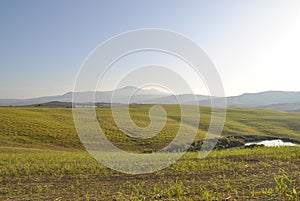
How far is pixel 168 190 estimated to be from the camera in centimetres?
1361

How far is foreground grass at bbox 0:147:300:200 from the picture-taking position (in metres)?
12.8

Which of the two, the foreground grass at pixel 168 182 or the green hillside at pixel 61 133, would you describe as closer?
the foreground grass at pixel 168 182

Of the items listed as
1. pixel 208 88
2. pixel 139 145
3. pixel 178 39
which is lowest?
pixel 139 145

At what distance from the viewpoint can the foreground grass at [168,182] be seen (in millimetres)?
12790

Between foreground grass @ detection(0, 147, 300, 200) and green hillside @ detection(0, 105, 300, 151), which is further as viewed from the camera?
green hillside @ detection(0, 105, 300, 151)

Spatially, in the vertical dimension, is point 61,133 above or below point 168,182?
below

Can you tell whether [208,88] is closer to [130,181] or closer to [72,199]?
[130,181]

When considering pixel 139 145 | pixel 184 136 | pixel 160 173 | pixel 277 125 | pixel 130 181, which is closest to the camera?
pixel 130 181

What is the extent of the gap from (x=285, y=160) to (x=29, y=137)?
48.0 meters

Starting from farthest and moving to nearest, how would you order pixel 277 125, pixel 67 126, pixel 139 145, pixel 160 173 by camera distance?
pixel 277 125, pixel 67 126, pixel 139 145, pixel 160 173

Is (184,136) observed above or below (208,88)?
below

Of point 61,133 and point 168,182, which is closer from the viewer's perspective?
point 168,182

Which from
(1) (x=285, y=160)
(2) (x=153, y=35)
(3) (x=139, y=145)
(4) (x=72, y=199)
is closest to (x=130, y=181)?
(4) (x=72, y=199)

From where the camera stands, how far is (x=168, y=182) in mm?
16047
